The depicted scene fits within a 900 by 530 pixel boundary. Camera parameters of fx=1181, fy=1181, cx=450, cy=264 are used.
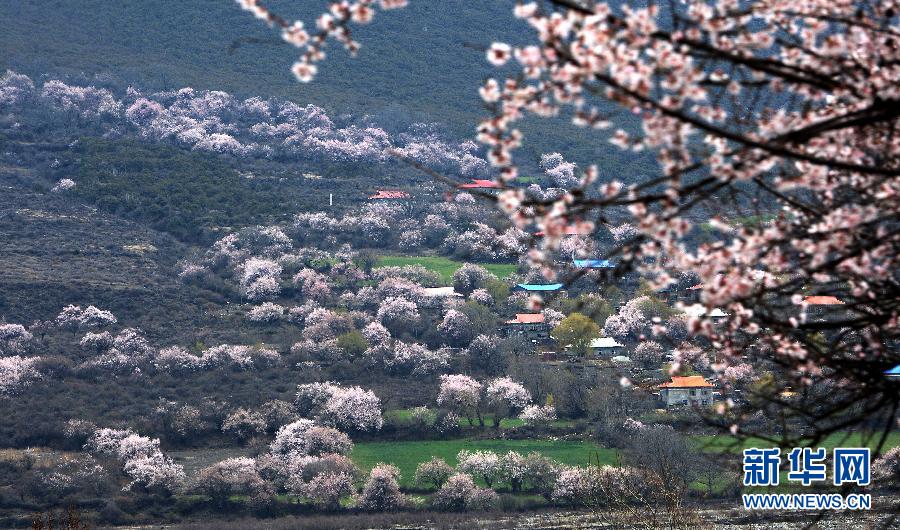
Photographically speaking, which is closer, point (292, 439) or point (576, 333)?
point (292, 439)

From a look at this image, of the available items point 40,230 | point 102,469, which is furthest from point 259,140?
point 102,469

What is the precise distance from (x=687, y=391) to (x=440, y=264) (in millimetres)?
20335

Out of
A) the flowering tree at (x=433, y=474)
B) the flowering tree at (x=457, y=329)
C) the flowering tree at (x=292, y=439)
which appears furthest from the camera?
the flowering tree at (x=457, y=329)

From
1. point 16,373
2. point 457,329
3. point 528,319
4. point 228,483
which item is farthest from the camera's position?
point 528,319

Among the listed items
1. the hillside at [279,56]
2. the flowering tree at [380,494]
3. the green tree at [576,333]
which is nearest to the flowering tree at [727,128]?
the flowering tree at [380,494]

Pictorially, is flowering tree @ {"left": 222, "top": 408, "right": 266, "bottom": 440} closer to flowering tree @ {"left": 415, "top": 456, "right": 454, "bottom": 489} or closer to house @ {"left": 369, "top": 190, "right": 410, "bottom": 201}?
flowering tree @ {"left": 415, "top": 456, "right": 454, "bottom": 489}

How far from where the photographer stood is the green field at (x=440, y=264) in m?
55.3

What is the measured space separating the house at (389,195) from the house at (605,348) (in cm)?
2129

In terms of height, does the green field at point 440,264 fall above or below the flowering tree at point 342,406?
above

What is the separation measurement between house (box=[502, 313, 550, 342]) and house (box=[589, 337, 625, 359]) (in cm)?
283

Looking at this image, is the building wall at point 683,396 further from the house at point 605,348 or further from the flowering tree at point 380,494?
the flowering tree at point 380,494

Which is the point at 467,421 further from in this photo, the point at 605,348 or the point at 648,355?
the point at 605,348

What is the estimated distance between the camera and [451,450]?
35.8 m

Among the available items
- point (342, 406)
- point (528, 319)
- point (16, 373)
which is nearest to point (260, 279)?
point (528, 319)
